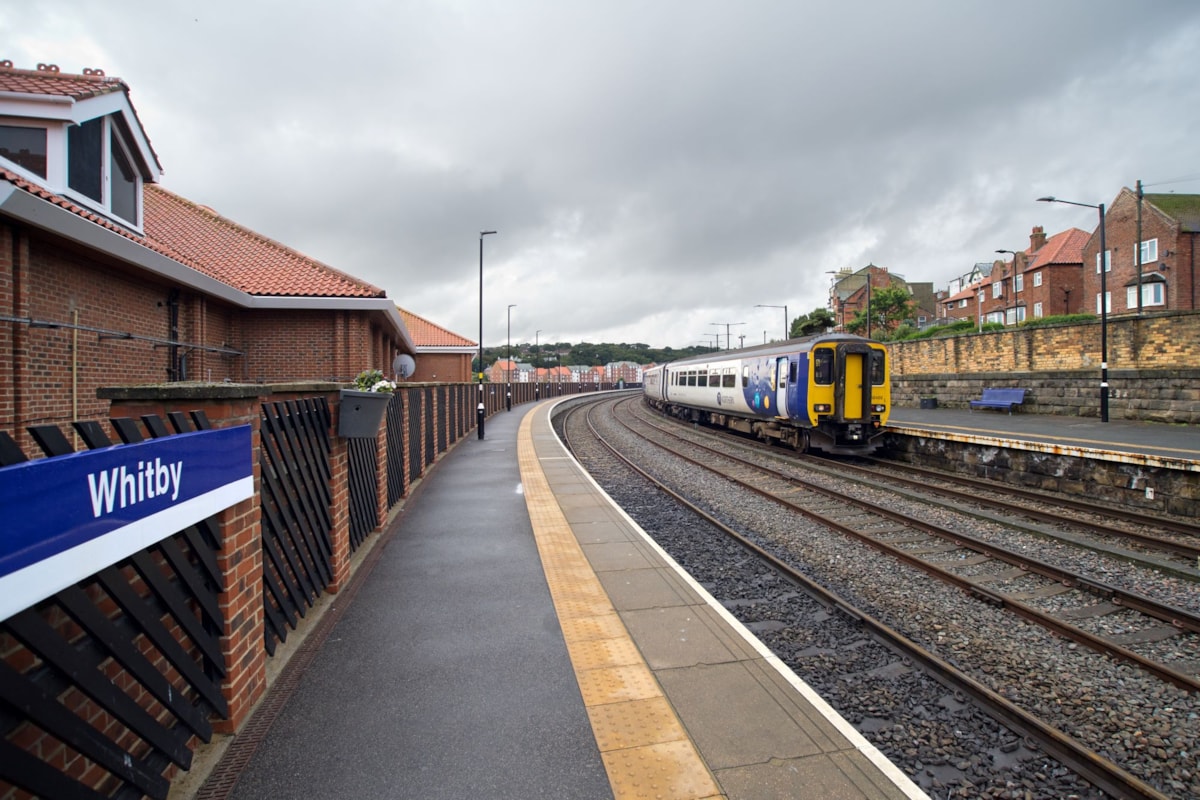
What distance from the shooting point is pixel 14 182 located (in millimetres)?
6375

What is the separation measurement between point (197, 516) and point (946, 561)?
7.66 metres

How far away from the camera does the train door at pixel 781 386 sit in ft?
56.2

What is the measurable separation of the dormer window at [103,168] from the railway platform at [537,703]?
289 inches

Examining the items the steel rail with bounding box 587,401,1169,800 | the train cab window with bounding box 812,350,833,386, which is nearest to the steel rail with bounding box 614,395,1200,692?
the steel rail with bounding box 587,401,1169,800

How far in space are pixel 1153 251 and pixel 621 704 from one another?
4790cm

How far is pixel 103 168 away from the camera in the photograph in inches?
374

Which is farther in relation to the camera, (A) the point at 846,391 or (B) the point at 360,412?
(A) the point at 846,391

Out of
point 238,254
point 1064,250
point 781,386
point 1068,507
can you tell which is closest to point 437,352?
point 238,254

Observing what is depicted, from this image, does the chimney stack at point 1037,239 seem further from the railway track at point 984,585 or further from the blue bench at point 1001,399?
the railway track at point 984,585

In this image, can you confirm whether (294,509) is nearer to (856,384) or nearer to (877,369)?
(856,384)

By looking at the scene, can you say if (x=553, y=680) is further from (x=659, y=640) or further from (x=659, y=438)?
(x=659, y=438)

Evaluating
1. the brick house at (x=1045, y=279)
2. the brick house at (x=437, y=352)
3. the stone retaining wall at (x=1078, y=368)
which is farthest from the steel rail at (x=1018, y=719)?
the brick house at (x=1045, y=279)

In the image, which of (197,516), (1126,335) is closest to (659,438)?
(1126,335)

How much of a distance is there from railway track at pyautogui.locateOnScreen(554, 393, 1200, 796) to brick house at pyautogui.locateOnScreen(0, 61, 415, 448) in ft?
27.9
